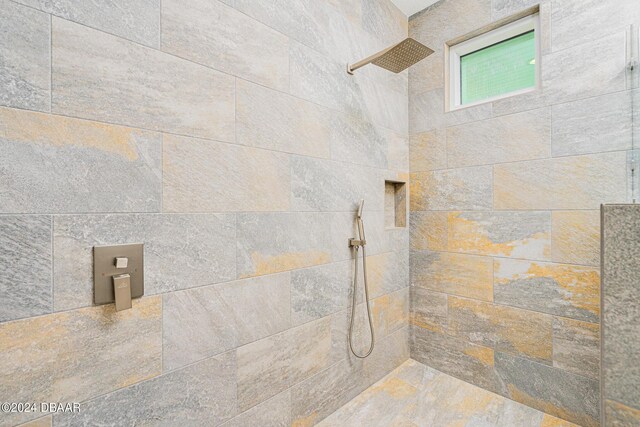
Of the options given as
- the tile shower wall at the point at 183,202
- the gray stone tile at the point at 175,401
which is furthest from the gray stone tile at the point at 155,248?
the gray stone tile at the point at 175,401

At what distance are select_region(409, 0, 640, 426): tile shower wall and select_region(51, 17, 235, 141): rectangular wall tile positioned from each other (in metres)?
1.44

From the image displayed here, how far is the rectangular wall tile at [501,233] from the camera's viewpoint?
62.4 inches

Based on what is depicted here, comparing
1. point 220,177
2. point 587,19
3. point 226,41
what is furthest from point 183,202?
point 587,19

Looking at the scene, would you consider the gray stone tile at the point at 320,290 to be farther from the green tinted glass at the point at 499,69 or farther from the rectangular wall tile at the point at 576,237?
the green tinted glass at the point at 499,69

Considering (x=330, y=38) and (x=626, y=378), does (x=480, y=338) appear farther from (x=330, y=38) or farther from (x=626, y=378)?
(x=330, y=38)

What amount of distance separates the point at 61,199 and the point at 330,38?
137cm

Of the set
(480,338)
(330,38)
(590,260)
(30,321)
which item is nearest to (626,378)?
(590,260)

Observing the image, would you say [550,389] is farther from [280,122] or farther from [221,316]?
[280,122]

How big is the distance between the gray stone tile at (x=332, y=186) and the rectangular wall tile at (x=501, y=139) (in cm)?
53

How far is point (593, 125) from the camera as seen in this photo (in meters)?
1.43

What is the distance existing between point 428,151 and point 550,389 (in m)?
1.49

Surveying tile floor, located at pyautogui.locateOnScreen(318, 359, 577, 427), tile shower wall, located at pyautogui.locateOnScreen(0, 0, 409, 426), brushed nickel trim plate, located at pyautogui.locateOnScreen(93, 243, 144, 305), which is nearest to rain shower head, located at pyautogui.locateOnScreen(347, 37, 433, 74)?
tile shower wall, located at pyautogui.locateOnScreen(0, 0, 409, 426)

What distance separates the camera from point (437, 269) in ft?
6.49

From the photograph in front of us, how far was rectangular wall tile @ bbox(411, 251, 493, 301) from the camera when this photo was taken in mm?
1776
